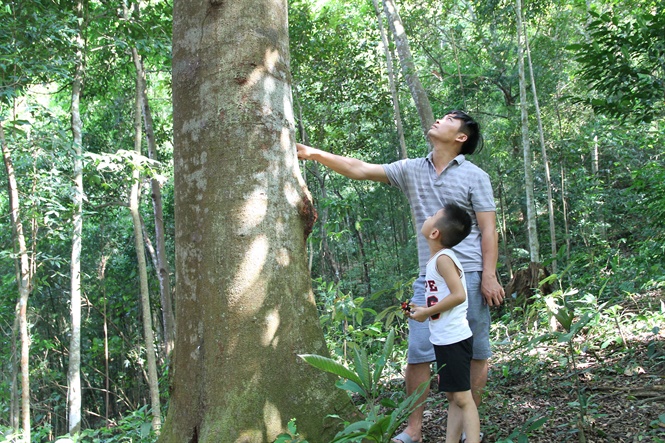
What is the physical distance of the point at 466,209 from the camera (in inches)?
105

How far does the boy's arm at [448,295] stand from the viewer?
2.29 metres

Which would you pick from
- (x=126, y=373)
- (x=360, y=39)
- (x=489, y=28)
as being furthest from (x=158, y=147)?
(x=489, y=28)

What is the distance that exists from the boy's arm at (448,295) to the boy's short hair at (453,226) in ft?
Answer: 0.32

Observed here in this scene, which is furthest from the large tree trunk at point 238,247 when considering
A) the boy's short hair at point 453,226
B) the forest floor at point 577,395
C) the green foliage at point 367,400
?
the forest floor at point 577,395

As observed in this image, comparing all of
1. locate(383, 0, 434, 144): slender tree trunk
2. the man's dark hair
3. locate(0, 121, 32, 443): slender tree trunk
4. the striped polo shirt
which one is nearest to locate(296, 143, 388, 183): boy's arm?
the striped polo shirt

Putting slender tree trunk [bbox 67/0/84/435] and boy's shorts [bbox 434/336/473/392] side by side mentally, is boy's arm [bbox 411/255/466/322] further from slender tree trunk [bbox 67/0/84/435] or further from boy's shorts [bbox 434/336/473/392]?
slender tree trunk [bbox 67/0/84/435]

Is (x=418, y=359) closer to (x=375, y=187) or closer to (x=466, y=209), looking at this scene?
(x=466, y=209)

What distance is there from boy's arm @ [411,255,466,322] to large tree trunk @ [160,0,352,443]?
444 millimetres

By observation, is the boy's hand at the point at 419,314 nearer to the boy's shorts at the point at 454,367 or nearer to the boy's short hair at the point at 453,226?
the boy's shorts at the point at 454,367

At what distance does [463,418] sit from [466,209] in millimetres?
933

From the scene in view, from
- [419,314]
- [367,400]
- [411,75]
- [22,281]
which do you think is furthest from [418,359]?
[22,281]

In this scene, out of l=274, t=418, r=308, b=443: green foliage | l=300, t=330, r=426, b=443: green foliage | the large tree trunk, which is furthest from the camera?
the large tree trunk

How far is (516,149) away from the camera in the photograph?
1352 centimetres

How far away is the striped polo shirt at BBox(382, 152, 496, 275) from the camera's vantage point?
2619mm
